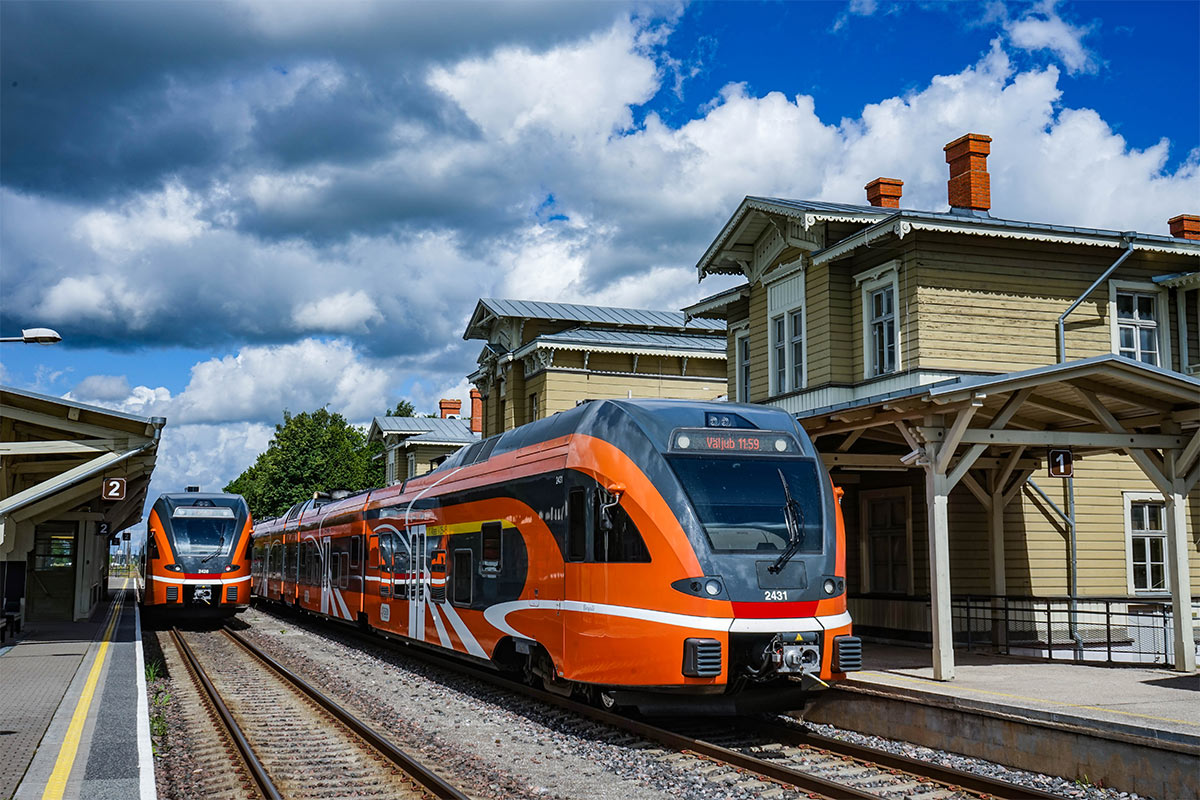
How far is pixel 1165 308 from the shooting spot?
69.5ft

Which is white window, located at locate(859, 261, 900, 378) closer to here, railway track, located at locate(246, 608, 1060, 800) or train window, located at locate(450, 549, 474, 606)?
train window, located at locate(450, 549, 474, 606)

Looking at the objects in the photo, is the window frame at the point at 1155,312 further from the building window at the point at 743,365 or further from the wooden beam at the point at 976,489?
the building window at the point at 743,365

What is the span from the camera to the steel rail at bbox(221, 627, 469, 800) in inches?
336

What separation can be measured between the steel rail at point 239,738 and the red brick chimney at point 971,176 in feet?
52.6

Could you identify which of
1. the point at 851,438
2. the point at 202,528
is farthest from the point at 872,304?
the point at 202,528

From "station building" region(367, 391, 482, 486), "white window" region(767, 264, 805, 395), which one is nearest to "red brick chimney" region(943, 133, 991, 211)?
"white window" region(767, 264, 805, 395)

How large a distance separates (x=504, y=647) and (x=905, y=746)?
16.1 feet

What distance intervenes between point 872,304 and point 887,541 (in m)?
4.34

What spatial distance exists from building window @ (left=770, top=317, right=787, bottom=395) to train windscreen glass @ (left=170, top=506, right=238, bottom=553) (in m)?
12.3

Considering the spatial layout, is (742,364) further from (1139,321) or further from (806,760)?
(806,760)

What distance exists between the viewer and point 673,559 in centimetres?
1020

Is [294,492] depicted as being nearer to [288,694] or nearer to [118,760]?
[288,694]

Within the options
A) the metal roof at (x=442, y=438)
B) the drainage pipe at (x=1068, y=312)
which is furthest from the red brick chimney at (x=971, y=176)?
the metal roof at (x=442, y=438)

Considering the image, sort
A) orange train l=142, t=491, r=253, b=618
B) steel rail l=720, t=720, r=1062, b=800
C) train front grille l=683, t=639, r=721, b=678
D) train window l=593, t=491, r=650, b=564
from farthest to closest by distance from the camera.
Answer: orange train l=142, t=491, r=253, b=618 → train window l=593, t=491, r=650, b=564 → train front grille l=683, t=639, r=721, b=678 → steel rail l=720, t=720, r=1062, b=800
